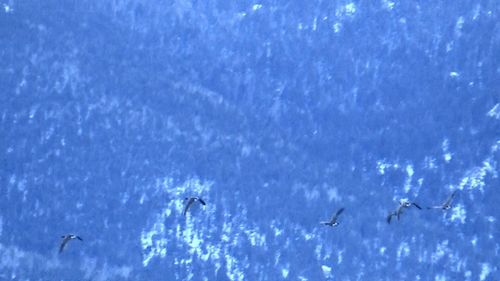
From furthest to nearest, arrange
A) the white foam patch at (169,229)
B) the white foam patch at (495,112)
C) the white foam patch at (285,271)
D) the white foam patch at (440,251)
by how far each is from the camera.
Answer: the white foam patch at (495,112) < the white foam patch at (440,251) < the white foam patch at (169,229) < the white foam patch at (285,271)

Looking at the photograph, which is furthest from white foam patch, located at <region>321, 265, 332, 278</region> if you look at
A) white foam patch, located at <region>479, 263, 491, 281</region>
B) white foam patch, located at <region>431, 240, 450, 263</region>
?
white foam patch, located at <region>479, 263, 491, 281</region>

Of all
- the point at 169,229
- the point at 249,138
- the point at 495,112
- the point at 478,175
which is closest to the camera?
the point at 169,229

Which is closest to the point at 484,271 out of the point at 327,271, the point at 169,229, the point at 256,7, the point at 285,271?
the point at 327,271

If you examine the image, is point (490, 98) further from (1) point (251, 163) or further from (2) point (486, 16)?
(1) point (251, 163)

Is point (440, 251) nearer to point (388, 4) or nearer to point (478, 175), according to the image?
point (478, 175)

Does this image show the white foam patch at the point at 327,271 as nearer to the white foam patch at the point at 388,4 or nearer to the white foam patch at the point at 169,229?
the white foam patch at the point at 169,229

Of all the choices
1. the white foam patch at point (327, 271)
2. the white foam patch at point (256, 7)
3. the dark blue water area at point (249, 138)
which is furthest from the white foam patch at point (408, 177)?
the white foam patch at point (256, 7)

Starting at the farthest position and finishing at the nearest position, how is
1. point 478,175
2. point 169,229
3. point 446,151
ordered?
1. point 446,151
2. point 478,175
3. point 169,229

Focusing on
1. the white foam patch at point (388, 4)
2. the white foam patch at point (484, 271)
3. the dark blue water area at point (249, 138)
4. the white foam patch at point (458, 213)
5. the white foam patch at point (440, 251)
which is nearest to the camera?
the white foam patch at point (484, 271)

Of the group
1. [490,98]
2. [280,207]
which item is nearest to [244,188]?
[280,207]

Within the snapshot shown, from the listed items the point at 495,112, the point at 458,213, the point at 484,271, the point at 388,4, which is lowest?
the point at 484,271
